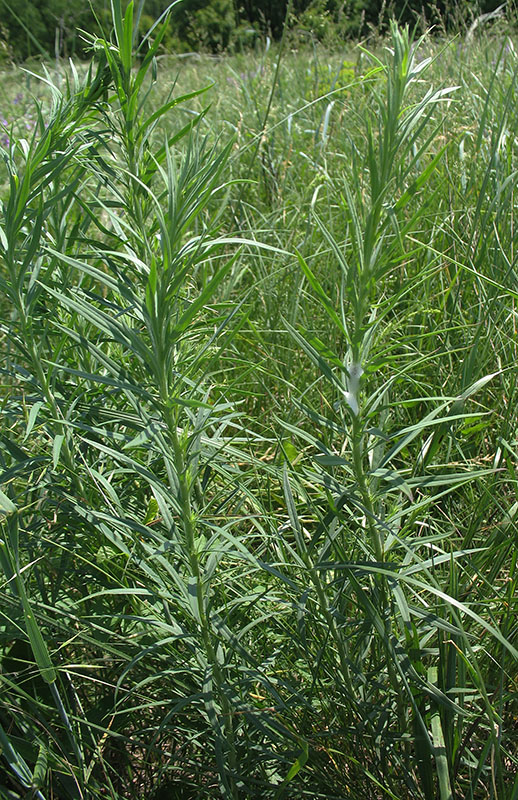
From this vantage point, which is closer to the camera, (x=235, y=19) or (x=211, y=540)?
(x=211, y=540)

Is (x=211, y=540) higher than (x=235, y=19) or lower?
lower

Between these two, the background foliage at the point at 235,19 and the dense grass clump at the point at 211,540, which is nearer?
the dense grass clump at the point at 211,540

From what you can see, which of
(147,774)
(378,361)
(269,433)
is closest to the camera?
(378,361)

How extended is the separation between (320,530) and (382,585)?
110 mm

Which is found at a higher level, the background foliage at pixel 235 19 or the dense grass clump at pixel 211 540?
the background foliage at pixel 235 19

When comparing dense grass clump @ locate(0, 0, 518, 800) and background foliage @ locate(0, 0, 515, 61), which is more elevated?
background foliage @ locate(0, 0, 515, 61)

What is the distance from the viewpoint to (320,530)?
84 centimetres

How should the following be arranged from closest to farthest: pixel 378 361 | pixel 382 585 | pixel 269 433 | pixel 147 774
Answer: pixel 378 361
pixel 382 585
pixel 147 774
pixel 269 433

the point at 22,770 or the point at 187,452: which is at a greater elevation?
the point at 187,452

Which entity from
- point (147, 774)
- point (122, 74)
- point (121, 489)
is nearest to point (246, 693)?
point (147, 774)

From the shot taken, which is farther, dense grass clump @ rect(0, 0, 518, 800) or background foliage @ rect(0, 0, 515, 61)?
background foliage @ rect(0, 0, 515, 61)

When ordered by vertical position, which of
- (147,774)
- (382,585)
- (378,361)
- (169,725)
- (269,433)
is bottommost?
(147,774)

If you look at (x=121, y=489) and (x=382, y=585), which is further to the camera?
(x=121, y=489)

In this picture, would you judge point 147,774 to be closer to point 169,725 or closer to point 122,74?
point 169,725
